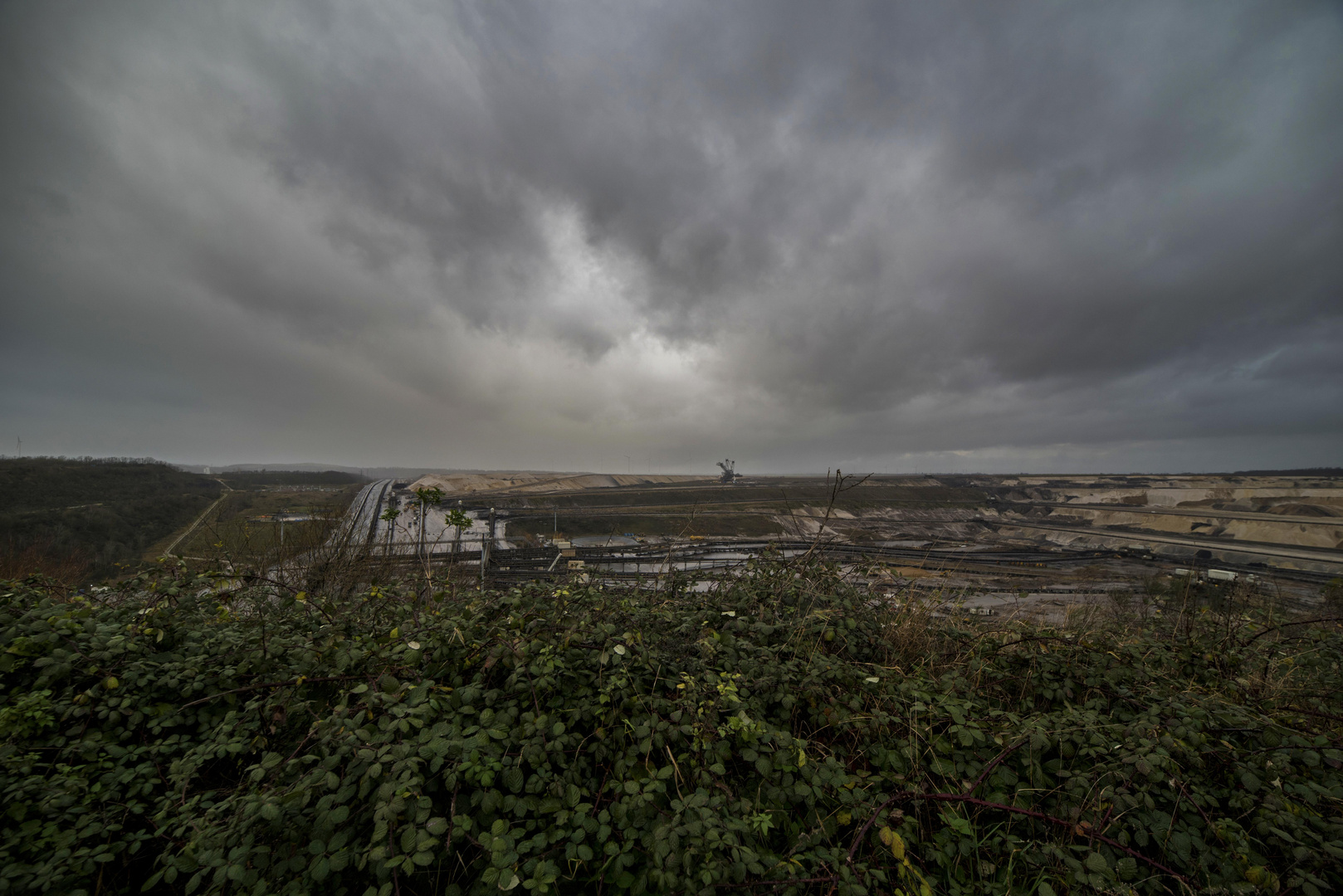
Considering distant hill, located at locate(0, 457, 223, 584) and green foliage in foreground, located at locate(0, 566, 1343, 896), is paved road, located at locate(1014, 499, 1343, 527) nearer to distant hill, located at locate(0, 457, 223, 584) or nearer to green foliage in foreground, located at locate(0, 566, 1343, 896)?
green foliage in foreground, located at locate(0, 566, 1343, 896)

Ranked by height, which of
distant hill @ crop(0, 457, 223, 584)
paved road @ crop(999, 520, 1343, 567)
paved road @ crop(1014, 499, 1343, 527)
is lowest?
paved road @ crop(999, 520, 1343, 567)

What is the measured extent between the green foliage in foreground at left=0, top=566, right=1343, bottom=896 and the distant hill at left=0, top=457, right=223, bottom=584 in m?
13.8

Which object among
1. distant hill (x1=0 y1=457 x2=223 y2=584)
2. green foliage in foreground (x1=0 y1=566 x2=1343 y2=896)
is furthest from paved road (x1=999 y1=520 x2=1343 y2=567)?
distant hill (x1=0 y1=457 x2=223 y2=584)

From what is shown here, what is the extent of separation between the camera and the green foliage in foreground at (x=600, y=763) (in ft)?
6.01

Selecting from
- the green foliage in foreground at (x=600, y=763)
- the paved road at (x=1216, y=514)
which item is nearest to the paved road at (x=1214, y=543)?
the paved road at (x=1216, y=514)

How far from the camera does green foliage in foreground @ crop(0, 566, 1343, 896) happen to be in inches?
72.1

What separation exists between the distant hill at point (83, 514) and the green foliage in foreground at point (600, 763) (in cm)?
1378

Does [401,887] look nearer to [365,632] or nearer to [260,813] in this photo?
[260,813]

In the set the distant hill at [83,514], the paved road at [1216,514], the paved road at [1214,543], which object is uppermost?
the distant hill at [83,514]

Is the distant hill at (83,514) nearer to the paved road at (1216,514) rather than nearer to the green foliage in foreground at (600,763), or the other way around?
the green foliage in foreground at (600,763)

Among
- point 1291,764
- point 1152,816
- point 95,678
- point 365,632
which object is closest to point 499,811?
point 365,632

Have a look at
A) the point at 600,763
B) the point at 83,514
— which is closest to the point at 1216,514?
the point at 600,763

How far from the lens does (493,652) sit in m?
2.67

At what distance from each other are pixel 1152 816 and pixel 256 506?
42.9m
